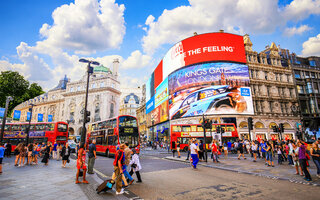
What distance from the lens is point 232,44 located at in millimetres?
36188

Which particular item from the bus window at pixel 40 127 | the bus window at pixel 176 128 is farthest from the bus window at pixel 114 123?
the bus window at pixel 40 127

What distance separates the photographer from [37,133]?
23484 millimetres

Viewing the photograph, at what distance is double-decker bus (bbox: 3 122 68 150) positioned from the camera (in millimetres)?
22906

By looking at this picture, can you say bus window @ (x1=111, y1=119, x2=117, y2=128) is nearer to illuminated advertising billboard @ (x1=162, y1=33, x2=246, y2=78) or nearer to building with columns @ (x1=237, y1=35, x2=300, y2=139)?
illuminated advertising billboard @ (x1=162, y1=33, x2=246, y2=78)

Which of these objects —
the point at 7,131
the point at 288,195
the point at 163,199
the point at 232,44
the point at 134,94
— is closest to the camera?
the point at 163,199

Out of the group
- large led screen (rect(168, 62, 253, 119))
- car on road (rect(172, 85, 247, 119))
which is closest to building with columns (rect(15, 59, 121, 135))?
large led screen (rect(168, 62, 253, 119))

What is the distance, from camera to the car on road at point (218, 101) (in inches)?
1280

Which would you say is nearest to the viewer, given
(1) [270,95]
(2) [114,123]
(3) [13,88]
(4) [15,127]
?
(2) [114,123]

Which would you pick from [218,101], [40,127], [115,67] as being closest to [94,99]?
[115,67]

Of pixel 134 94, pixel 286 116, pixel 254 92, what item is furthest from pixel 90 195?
pixel 134 94

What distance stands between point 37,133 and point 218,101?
29609mm

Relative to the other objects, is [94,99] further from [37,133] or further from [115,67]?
[37,133]

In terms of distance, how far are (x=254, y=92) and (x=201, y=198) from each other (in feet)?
117

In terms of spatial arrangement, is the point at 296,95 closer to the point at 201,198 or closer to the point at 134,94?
the point at 201,198
